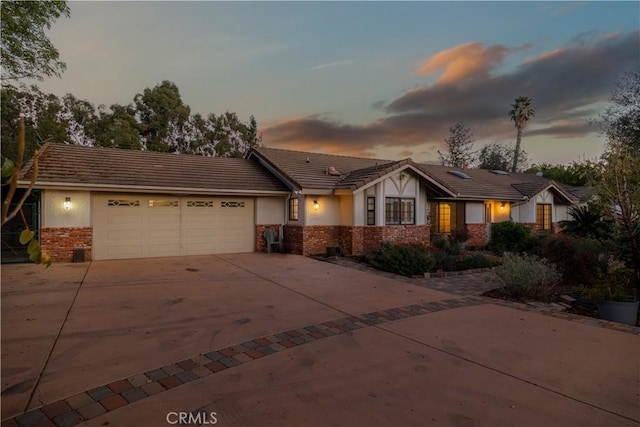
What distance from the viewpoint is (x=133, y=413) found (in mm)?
3242

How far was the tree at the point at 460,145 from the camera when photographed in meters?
39.7

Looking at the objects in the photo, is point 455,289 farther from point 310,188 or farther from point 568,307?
point 310,188

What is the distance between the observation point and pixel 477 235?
63.5 ft

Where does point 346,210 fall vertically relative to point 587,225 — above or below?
above

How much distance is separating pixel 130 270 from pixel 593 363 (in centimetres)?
1046

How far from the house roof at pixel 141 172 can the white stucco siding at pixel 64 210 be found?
23.4 inches

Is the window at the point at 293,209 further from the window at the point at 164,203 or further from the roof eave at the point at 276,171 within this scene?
the window at the point at 164,203

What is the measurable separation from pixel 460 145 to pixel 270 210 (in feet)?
101

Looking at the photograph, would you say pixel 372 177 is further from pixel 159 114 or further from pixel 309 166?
pixel 159 114

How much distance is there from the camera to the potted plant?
249 inches

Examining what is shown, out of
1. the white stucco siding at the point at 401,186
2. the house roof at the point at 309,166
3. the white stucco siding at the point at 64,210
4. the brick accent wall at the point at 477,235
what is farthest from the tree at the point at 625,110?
the white stucco siding at the point at 64,210

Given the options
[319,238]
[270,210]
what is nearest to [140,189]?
[270,210]

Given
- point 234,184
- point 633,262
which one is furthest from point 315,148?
point 633,262

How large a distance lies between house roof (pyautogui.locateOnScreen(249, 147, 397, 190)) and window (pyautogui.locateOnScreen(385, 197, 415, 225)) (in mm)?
1572
